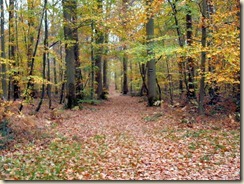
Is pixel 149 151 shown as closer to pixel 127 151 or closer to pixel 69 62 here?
pixel 127 151

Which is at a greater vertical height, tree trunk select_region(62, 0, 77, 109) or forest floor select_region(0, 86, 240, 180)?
tree trunk select_region(62, 0, 77, 109)

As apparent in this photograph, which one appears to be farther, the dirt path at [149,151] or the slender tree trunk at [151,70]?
the slender tree trunk at [151,70]

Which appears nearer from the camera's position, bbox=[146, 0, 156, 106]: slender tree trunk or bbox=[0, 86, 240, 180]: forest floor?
bbox=[0, 86, 240, 180]: forest floor

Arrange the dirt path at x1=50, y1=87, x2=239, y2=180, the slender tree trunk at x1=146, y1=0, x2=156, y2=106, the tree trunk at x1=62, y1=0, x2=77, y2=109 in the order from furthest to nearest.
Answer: the slender tree trunk at x1=146, y1=0, x2=156, y2=106 → the tree trunk at x1=62, y1=0, x2=77, y2=109 → the dirt path at x1=50, y1=87, x2=239, y2=180

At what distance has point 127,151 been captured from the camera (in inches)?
262

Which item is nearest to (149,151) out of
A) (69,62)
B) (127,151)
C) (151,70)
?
(127,151)

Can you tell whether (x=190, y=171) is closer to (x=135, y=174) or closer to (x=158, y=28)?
(x=135, y=174)

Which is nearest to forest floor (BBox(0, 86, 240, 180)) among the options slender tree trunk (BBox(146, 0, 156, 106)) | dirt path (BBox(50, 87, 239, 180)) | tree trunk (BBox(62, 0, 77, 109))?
dirt path (BBox(50, 87, 239, 180))

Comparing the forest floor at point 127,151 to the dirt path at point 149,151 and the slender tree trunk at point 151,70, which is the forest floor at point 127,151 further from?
the slender tree trunk at point 151,70

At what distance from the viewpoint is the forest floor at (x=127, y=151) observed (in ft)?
16.8

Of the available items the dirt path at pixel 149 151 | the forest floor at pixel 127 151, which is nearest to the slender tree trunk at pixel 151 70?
the dirt path at pixel 149 151

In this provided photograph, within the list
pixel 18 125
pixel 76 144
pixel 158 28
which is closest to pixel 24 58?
pixel 158 28

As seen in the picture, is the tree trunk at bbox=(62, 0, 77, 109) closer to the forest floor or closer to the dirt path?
the dirt path

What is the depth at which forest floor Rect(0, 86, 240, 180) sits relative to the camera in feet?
16.8
